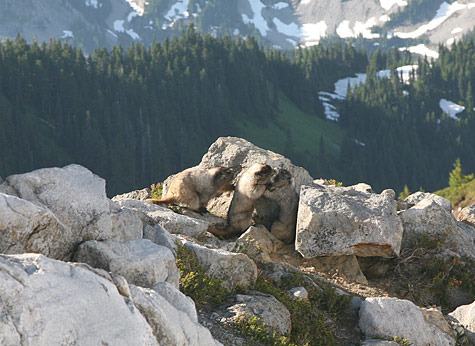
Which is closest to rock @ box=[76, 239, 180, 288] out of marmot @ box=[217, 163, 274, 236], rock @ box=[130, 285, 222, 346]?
rock @ box=[130, 285, 222, 346]

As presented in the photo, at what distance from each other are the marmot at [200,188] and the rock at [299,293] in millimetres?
5003

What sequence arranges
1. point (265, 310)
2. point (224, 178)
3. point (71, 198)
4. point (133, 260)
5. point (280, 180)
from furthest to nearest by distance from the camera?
point (224, 178)
point (280, 180)
point (265, 310)
point (71, 198)
point (133, 260)

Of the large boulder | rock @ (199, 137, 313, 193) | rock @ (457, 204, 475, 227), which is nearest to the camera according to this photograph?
the large boulder

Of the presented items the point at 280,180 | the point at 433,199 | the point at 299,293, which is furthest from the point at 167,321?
the point at 433,199

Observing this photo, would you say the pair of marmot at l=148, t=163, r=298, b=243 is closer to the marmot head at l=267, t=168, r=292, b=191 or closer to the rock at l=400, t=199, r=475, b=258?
the marmot head at l=267, t=168, r=292, b=191

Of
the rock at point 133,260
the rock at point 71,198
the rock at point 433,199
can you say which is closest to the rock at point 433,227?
the rock at point 433,199

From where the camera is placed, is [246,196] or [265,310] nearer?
[265,310]

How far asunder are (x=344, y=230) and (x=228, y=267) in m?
4.58

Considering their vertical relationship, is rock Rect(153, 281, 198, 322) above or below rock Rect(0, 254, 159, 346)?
below

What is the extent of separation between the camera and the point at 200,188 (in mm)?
15805

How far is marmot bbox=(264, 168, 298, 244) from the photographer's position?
15312 mm

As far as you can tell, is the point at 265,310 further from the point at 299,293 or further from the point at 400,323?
the point at 400,323

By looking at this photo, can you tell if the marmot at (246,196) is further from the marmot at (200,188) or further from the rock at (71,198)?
the rock at (71,198)

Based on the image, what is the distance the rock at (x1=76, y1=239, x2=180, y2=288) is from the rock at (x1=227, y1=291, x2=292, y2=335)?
1285 mm
